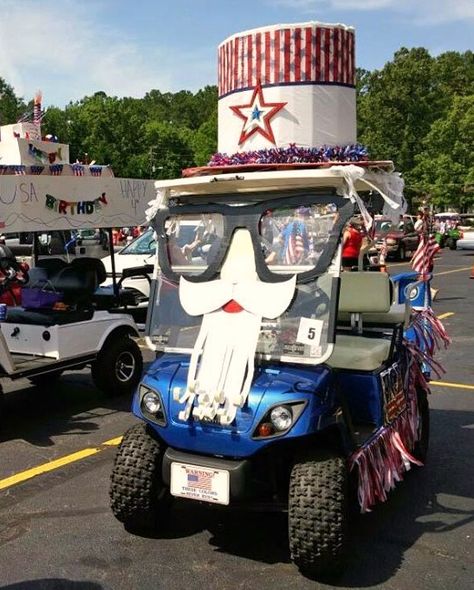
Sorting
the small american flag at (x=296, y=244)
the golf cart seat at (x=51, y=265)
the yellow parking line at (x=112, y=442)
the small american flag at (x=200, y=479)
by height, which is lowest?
the yellow parking line at (x=112, y=442)

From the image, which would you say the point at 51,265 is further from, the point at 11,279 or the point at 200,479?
→ the point at 200,479

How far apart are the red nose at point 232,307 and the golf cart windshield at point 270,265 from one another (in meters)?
0.08

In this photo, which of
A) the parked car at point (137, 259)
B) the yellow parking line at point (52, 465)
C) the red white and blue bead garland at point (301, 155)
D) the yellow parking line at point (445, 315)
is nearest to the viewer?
the red white and blue bead garland at point (301, 155)

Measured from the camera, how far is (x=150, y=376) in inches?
142

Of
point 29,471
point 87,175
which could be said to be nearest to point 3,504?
point 29,471

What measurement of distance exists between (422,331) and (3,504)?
10.8 ft

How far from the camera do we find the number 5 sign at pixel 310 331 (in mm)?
3516

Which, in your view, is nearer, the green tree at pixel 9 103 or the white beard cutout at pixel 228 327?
the white beard cutout at pixel 228 327

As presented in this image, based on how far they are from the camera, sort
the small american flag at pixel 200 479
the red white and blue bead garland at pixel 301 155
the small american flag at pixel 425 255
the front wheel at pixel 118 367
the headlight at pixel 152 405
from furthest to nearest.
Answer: the front wheel at pixel 118 367 < the small american flag at pixel 425 255 < the red white and blue bead garland at pixel 301 155 < the headlight at pixel 152 405 < the small american flag at pixel 200 479

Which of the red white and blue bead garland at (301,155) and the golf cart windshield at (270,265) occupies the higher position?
the red white and blue bead garland at (301,155)

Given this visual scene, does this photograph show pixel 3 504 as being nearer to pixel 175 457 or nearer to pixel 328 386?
pixel 175 457

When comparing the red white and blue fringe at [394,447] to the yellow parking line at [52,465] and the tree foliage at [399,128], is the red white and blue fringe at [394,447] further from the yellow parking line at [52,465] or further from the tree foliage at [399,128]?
the tree foliage at [399,128]

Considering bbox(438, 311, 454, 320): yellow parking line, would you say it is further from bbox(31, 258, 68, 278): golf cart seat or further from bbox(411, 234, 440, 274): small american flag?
bbox(31, 258, 68, 278): golf cart seat

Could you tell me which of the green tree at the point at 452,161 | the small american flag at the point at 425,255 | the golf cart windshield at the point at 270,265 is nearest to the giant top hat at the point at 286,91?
the golf cart windshield at the point at 270,265
